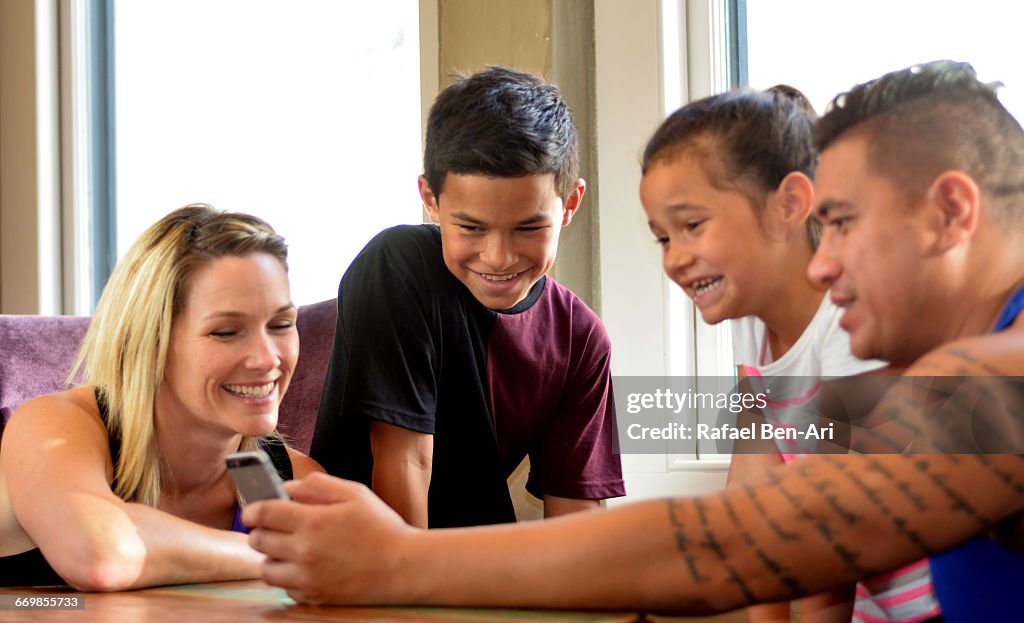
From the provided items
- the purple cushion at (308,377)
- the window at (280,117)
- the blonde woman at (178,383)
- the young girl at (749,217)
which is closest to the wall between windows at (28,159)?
the window at (280,117)

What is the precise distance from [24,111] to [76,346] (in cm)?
115

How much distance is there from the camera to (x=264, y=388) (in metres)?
1.39

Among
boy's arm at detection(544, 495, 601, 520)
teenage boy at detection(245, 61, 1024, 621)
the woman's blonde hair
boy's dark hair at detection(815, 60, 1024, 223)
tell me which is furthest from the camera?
boy's arm at detection(544, 495, 601, 520)

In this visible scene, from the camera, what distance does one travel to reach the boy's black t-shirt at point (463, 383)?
144 centimetres

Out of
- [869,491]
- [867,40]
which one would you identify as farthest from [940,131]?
[867,40]

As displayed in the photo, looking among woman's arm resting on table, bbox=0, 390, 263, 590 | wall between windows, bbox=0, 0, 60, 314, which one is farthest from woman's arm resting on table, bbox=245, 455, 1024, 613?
wall between windows, bbox=0, 0, 60, 314

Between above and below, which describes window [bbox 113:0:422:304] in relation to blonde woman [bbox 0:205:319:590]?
above

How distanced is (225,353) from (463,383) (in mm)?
345

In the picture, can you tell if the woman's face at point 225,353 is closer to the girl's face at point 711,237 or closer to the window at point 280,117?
the girl's face at point 711,237

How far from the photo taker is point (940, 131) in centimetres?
83

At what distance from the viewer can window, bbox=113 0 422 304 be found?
7.79 feet

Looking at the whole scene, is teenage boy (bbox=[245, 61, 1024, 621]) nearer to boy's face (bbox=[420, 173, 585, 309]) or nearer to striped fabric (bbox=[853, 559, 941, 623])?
striped fabric (bbox=[853, 559, 941, 623])

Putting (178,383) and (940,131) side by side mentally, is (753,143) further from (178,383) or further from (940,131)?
(178,383)

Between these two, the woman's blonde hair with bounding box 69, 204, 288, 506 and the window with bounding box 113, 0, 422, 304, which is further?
the window with bounding box 113, 0, 422, 304
